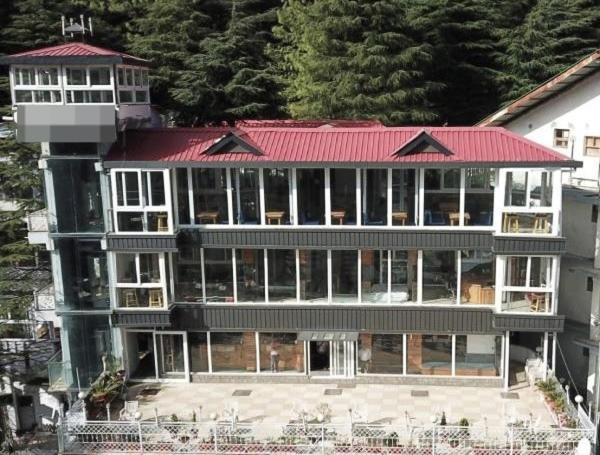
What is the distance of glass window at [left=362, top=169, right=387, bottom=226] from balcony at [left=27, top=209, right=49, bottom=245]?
11.1 metres

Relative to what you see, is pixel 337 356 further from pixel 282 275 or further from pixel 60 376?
pixel 60 376

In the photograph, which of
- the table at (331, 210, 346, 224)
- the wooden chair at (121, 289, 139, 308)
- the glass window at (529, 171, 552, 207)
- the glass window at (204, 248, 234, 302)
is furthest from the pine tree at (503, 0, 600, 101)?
the wooden chair at (121, 289, 139, 308)

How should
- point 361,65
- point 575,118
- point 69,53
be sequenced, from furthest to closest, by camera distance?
point 361,65
point 575,118
point 69,53

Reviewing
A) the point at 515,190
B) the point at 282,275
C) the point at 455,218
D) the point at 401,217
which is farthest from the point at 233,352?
the point at 515,190

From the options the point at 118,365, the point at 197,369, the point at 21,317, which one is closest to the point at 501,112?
the point at 197,369

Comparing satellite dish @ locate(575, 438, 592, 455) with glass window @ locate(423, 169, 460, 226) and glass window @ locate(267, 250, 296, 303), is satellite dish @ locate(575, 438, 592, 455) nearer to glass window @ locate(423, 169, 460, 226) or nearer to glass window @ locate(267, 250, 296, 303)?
glass window @ locate(423, 169, 460, 226)

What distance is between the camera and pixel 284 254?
68.1ft

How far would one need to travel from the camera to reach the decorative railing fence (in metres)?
16.7

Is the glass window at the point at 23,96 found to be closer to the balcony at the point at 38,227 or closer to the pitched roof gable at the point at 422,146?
the balcony at the point at 38,227

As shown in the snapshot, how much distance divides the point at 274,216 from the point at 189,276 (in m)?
3.66

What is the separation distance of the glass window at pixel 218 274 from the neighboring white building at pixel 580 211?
13.2 metres

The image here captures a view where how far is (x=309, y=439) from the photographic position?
1703 cm

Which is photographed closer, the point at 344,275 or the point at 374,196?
the point at 374,196

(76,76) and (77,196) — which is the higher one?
(76,76)
